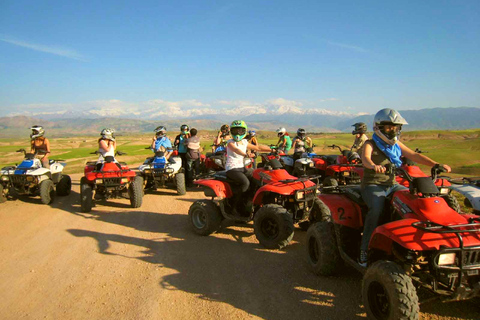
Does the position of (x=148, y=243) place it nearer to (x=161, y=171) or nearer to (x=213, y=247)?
(x=213, y=247)

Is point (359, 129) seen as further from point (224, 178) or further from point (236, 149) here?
point (224, 178)

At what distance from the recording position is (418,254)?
324cm

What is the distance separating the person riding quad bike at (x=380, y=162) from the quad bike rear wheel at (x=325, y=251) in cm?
48

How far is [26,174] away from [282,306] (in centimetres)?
920

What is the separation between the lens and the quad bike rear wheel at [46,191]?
9586mm

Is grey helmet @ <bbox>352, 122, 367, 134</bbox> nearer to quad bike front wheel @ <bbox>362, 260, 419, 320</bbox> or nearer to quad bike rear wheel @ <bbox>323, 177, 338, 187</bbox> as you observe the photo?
quad bike rear wheel @ <bbox>323, 177, 338, 187</bbox>

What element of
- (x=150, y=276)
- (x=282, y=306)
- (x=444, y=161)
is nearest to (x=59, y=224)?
(x=150, y=276)

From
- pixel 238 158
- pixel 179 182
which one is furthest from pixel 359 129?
pixel 179 182

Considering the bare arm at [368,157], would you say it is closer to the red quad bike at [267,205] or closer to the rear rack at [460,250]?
the rear rack at [460,250]

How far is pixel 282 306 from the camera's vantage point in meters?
3.96

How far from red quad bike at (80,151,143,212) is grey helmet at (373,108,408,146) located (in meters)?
6.90

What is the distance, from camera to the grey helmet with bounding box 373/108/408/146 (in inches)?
161

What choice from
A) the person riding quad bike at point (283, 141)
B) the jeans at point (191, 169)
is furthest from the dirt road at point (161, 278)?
the person riding quad bike at point (283, 141)

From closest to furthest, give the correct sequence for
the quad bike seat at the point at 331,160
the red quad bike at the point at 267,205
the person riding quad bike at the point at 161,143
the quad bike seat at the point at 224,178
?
the red quad bike at the point at 267,205 → the quad bike seat at the point at 224,178 → the quad bike seat at the point at 331,160 → the person riding quad bike at the point at 161,143
